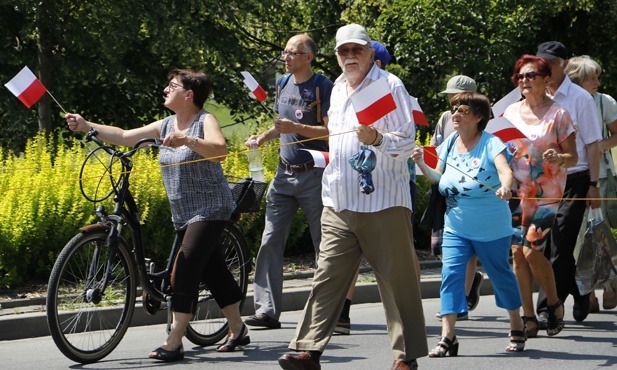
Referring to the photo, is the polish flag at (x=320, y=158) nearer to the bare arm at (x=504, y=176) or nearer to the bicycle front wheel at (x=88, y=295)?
the bare arm at (x=504, y=176)

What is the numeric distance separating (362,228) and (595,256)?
3.03 metres

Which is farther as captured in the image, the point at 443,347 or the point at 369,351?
the point at 369,351

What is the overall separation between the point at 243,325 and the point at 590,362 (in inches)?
84.7

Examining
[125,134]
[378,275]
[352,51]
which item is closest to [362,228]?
[378,275]

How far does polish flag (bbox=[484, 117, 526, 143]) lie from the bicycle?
1.88 meters

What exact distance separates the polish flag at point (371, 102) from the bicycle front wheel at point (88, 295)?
186 cm

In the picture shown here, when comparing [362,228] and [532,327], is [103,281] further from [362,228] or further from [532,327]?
[532,327]

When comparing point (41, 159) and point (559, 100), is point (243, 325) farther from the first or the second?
point (41, 159)

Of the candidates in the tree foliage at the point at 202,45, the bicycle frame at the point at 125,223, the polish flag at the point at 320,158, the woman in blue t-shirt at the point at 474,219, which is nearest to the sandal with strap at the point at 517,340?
the woman in blue t-shirt at the point at 474,219

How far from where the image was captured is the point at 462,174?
7504 mm

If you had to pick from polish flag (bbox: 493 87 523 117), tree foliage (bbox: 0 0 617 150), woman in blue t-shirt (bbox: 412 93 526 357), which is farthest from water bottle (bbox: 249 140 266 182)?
tree foliage (bbox: 0 0 617 150)

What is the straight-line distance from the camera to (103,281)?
698cm

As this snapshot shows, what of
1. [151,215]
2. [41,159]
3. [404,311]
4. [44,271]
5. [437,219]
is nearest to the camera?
[404,311]

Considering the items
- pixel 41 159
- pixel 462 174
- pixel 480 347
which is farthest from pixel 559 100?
pixel 41 159
